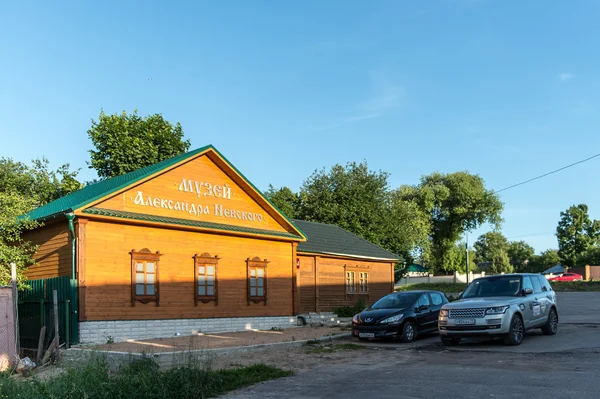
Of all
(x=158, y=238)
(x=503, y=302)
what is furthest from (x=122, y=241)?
(x=503, y=302)

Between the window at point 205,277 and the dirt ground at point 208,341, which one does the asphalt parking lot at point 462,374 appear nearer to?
the dirt ground at point 208,341

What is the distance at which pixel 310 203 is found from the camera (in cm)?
4778

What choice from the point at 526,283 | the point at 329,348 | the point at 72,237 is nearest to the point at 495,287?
the point at 526,283

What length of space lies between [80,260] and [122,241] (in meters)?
1.60

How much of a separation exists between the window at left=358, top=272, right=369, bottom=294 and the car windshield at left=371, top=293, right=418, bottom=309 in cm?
1019

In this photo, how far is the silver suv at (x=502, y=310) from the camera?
13.6 metres

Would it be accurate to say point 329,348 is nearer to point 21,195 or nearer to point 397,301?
point 397,301

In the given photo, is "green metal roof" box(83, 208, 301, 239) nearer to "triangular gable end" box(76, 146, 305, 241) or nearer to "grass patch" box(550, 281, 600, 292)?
"triangular gable end" box(76, 146, 305, 241)

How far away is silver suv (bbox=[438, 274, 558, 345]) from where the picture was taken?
1362 centimetres

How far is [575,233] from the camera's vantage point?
80.4 metres

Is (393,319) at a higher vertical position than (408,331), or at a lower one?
higher

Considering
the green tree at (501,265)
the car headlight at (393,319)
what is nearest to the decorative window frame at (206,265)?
the car headlight at (393,319)

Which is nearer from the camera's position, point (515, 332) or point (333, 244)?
point (515, 332)

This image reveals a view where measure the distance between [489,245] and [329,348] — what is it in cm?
11578
